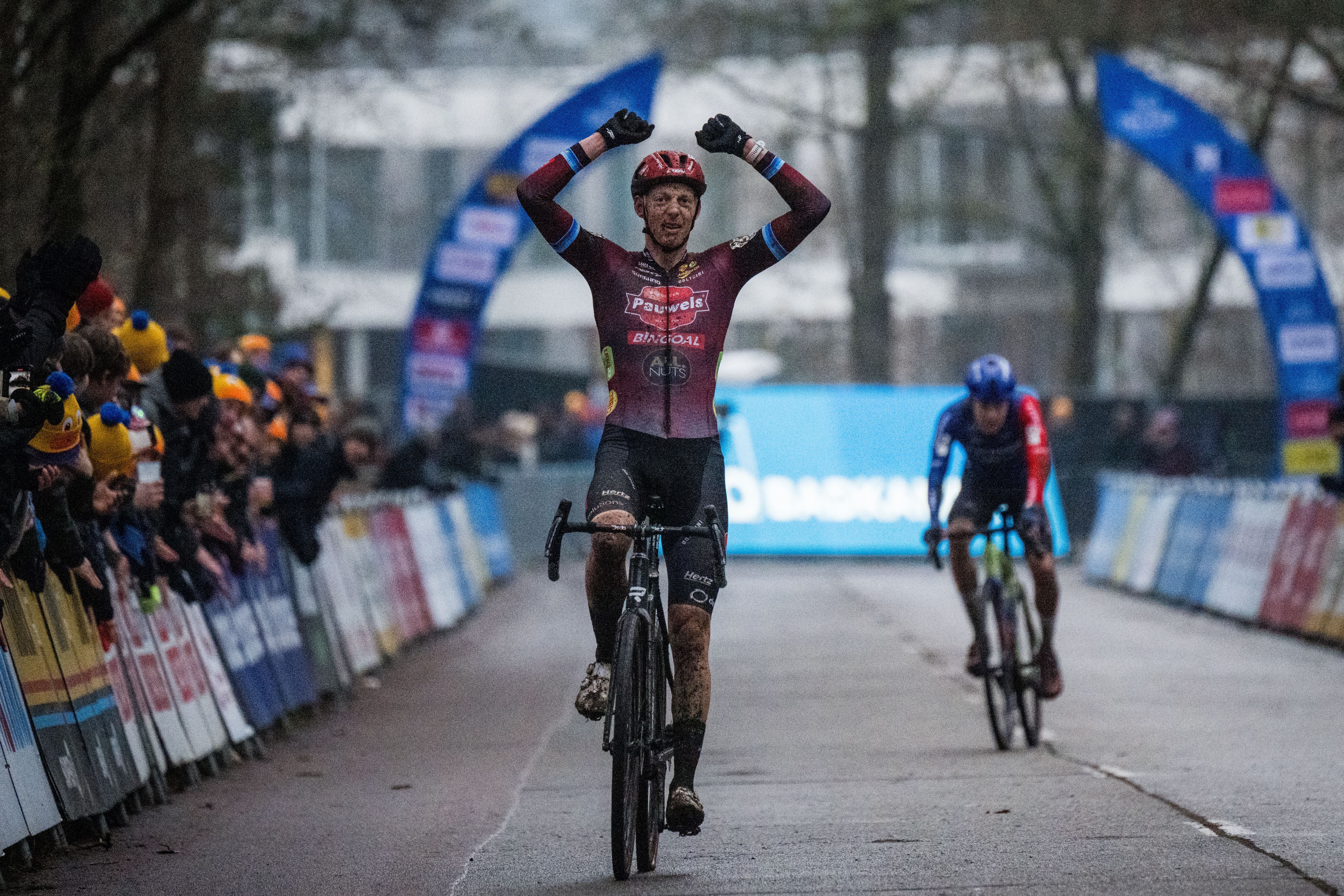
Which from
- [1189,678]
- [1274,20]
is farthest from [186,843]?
[1274,20]

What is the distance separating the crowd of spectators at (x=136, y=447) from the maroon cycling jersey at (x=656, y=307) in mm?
1912

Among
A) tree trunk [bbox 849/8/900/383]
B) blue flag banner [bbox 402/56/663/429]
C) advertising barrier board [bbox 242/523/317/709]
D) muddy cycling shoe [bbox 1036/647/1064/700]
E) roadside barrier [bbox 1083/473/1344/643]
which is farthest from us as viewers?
tree trunk [bbox 849/8/900/383]

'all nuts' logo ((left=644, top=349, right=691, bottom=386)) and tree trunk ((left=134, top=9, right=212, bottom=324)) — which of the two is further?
tree trunk ((left=134, top=9, right=212, bottom=324))

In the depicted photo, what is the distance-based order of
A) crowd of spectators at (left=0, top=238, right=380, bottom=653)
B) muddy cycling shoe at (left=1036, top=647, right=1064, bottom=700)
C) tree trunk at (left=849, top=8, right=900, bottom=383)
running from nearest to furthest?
crowd of spectators at (left=0, top=238, right=380, bottom=653), muddy cycling shoe at (left=1036, top=647, right=1064, bottom=700), tree trunk at (left=849, top=8, right=900, bottom=383)

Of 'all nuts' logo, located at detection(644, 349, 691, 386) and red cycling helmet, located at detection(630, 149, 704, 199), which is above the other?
red cycling helmet, located at detection(630, 149, 704, 199)

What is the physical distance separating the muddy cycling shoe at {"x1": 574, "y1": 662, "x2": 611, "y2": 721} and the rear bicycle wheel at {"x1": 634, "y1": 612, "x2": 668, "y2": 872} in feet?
0.46

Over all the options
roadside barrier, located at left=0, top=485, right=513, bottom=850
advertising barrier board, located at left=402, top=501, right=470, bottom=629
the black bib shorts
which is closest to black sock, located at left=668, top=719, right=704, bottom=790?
the black bib shorts

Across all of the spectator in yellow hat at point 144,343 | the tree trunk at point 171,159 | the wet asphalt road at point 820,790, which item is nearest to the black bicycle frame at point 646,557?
the wet asphalt road at point 820,790

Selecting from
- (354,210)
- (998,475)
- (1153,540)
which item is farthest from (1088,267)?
(998,475)

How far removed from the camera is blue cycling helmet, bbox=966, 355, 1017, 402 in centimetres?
1159

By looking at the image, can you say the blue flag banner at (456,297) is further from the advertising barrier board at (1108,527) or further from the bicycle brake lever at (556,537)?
the bicycle brake lever at (556,537)

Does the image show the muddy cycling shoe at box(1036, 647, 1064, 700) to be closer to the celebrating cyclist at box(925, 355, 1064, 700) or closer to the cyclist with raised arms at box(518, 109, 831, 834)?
the celebrating cyclist at box(925, 355, 1064, 700)

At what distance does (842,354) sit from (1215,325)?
1014 centimetres

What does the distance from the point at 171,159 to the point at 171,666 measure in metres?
11.4
